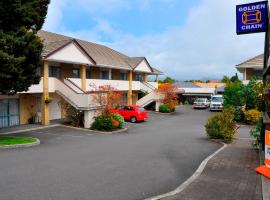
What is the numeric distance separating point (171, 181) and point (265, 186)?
2.90 metres

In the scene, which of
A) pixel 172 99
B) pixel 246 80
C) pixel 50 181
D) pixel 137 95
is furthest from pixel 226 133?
pixel 137 95

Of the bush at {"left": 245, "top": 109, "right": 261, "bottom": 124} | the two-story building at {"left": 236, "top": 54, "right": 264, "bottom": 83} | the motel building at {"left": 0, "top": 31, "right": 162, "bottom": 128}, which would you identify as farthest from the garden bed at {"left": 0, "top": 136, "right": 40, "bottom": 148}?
the two-story building at {"left": 236, "top": 54, "right": 264, "bottom": 83}

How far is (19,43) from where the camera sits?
1591cm

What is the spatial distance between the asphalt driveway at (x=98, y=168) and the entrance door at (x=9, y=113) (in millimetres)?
5812

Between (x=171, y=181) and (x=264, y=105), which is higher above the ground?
(x=264, y=105)

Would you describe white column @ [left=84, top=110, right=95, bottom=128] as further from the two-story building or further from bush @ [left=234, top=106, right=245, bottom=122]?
the two-story building

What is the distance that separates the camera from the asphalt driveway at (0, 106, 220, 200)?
29.2 feet

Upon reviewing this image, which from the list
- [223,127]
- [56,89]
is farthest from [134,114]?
[223,127]

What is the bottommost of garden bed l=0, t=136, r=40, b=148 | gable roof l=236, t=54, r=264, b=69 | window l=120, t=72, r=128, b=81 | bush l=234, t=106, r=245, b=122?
garden bed l=0, t=136, r=40, b=148

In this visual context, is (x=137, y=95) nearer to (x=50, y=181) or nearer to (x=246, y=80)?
(x=246, y=80)

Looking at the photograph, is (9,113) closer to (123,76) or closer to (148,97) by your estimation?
(123,76)

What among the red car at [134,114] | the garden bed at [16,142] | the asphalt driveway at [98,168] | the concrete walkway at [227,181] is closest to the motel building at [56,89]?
the red car at [134,114]

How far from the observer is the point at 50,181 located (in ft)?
32.4

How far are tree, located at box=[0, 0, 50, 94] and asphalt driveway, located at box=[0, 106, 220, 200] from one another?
3.72 meters
